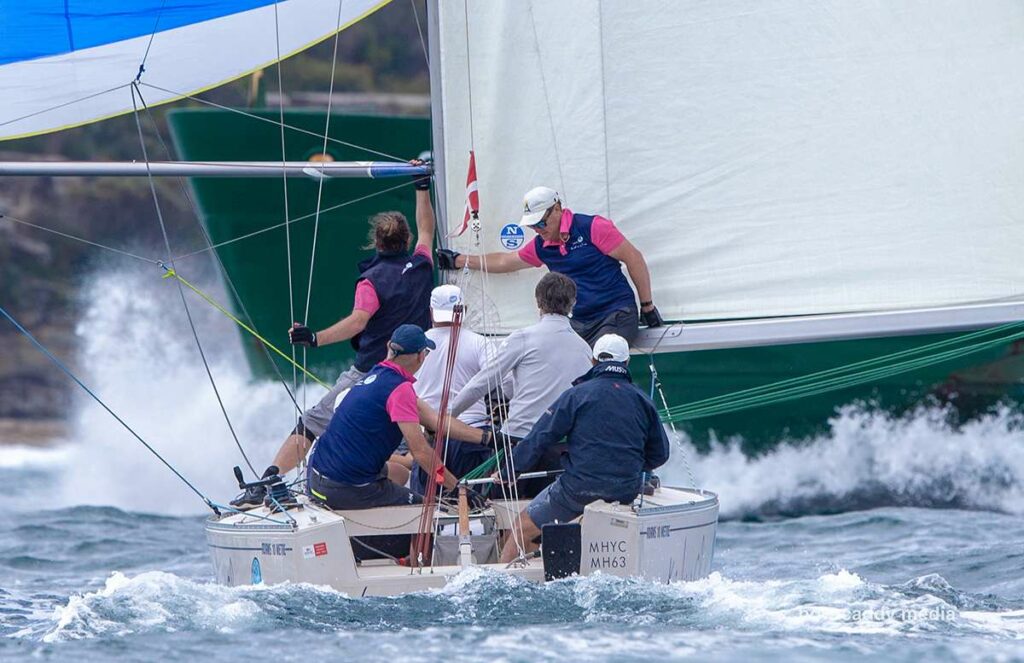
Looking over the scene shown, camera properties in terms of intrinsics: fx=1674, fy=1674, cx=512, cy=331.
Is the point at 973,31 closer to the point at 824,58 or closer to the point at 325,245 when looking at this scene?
the point at 824,58

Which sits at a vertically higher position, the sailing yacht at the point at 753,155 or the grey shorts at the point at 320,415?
the sailing yacht at the point at 753,155

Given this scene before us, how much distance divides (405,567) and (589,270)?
1736 mm

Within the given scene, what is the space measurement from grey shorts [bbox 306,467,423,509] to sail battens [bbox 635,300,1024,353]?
5.24 ft

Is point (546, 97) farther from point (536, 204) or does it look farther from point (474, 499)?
point (474, 499)

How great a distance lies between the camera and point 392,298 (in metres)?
8.00

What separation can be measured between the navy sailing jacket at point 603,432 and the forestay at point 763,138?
3.94ft

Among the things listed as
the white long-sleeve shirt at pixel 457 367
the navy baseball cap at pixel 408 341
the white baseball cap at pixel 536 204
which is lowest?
the white long-sleeve shirt at pixel 457 367

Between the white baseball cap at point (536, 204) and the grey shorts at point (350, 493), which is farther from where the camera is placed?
the white baseball cap at point (536, 204)

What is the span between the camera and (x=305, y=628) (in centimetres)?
614

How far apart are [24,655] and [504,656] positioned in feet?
5.83

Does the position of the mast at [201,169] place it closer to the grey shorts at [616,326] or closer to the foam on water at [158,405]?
the grey shorts at [616,326]

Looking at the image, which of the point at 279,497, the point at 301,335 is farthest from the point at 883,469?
the point at 279,497

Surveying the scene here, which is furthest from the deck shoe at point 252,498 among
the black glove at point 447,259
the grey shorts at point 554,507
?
the black glove at point 447,259

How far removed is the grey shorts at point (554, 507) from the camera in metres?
6.79
